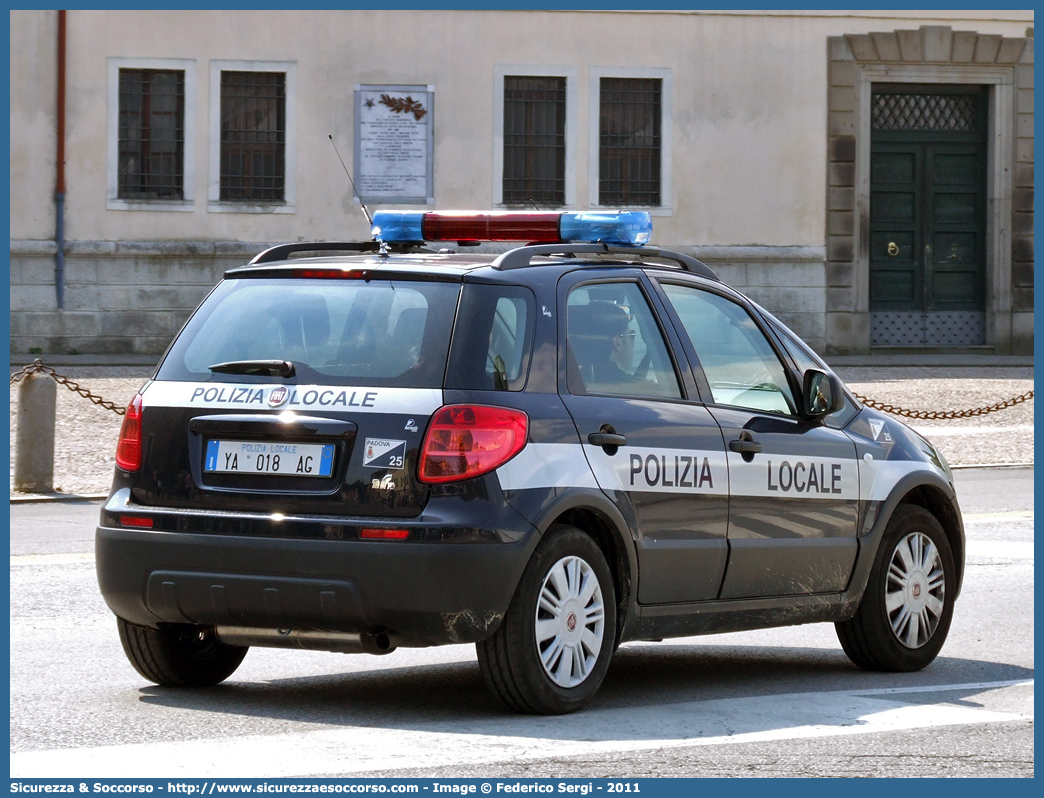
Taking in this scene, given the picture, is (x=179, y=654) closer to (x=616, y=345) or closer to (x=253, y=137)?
(x=616, y=345)

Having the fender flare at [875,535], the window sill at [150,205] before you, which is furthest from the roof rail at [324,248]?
the window sill at [150,205]

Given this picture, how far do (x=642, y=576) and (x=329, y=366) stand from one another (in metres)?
1.29

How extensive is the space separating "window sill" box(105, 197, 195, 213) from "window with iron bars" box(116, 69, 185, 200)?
100 millimetres

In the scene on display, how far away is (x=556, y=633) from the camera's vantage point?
20.3 feet

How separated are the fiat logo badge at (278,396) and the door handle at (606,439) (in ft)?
3.35

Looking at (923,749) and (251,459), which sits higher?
(251,459)

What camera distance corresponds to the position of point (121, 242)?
1064 inches

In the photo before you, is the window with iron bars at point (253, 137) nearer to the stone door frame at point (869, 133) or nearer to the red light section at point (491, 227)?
the stone door frame at point (869, 133)

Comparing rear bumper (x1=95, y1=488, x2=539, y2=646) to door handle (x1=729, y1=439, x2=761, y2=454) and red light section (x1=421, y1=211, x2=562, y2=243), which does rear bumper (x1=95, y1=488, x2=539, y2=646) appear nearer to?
door handle (x1=729, y1=439, x2=761, y2=454)

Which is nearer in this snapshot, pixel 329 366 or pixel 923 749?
pixel 923 749

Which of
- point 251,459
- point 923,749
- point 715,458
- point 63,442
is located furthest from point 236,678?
point 63,442

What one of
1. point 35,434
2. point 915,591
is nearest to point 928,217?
point 35,434

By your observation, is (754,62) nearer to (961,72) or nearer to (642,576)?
(961,72)

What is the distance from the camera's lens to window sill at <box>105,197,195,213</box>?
1062 inches
